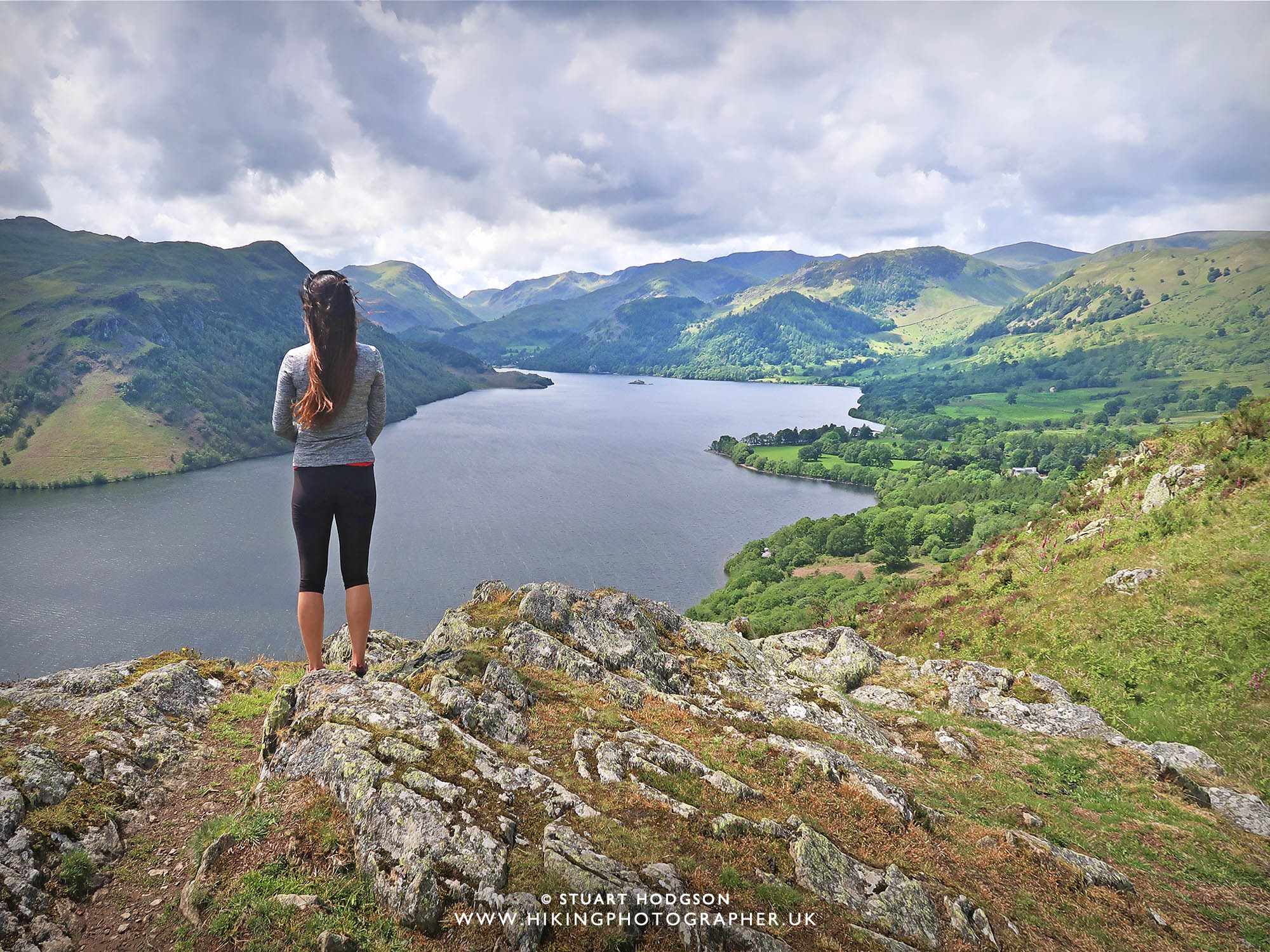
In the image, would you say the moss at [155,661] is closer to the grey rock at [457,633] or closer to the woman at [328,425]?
the grey rock at [457,633]

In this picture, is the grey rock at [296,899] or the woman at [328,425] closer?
the grey rock at [296,899]

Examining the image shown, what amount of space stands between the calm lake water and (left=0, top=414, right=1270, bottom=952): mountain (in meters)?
40.3

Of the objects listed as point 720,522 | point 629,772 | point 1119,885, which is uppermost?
point 629,772

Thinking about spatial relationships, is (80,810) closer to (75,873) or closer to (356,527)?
(75,873)

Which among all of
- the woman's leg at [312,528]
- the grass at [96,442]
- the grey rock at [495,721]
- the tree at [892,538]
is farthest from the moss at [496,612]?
the grass at [96,442]

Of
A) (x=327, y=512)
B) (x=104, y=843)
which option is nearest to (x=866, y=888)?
(x=327, y=512)

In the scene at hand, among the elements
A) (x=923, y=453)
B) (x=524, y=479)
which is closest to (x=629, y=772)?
(x=524, y=479)

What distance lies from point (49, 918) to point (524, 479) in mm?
122864

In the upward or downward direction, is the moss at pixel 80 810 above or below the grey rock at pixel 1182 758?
above

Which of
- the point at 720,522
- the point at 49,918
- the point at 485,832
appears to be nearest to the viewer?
the point at 49,918

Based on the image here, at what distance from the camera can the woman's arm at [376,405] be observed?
691 cm

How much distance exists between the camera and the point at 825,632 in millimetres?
23047

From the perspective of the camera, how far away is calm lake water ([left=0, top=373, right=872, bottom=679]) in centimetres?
6850

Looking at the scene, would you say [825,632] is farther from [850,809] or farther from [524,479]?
[524,479]
